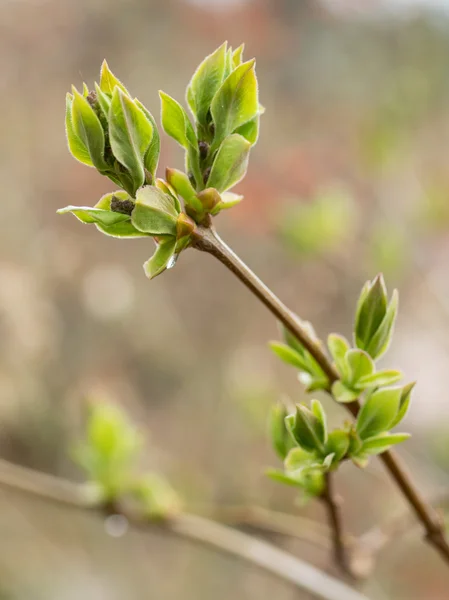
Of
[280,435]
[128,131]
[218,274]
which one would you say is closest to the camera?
[128,131]

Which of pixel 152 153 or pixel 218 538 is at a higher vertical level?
pixel 152 153

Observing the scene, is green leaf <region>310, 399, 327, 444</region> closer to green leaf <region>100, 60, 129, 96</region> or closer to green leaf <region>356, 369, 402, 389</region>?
green leaf <region>356, 369, 402, 389</region>

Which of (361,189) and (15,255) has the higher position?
(361,189)

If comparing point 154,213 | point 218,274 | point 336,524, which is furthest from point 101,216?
point 218,274

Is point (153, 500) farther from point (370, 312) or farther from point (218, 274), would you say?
point (218, 274)

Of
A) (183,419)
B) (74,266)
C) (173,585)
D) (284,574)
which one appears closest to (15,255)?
(74,266)

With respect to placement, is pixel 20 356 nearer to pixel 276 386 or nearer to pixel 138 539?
pixel 138 539
